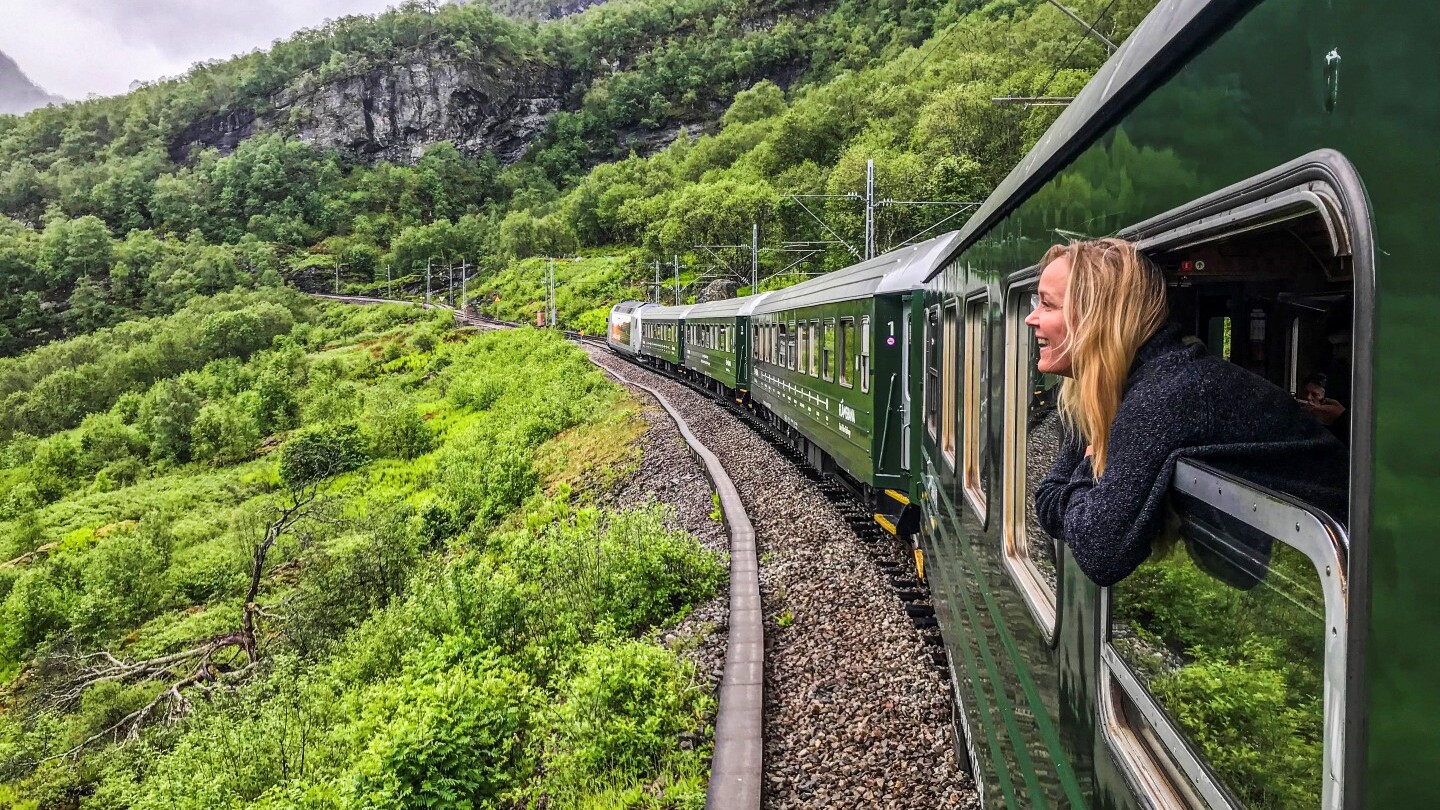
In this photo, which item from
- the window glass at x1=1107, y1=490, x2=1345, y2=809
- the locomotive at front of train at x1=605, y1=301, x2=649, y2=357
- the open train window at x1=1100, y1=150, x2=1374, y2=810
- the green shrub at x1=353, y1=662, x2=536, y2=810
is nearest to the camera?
the open train window at x1=1100, y1=150, x2=1374, y2=810

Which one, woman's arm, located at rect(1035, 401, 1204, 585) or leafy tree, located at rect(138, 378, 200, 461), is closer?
woman's arm, located at rect(1035, 401, 1204, 585)

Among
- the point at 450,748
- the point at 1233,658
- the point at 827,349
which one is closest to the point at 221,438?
the point at 827,349

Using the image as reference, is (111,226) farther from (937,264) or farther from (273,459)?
(937,264)

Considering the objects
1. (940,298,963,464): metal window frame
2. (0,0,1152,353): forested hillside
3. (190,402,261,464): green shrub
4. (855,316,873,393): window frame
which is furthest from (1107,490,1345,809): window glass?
(190,402,261,464): green shrub

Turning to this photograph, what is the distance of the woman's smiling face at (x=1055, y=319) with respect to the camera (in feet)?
6.12

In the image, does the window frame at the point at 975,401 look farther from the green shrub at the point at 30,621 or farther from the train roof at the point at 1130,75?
the green shrub at the point at 30,621

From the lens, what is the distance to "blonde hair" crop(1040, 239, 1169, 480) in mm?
1766

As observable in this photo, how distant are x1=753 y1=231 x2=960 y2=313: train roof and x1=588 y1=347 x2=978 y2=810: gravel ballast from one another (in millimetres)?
2506

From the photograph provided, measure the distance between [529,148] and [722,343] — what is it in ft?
476

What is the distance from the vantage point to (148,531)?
87.0 feet

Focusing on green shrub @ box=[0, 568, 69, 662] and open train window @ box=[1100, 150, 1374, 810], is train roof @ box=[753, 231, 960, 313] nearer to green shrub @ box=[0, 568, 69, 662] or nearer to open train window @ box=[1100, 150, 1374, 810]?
open train window @ box=[1100, 150, 1374, 810]

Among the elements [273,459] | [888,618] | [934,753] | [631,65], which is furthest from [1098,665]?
[631,65]

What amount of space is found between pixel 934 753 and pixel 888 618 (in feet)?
6.38

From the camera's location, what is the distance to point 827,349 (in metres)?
10.9
